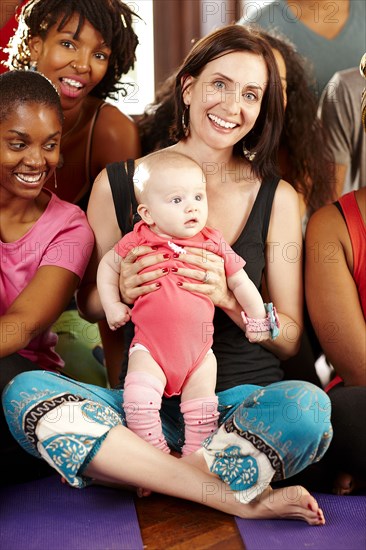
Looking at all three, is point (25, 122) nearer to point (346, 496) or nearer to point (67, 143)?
point (67, 143)

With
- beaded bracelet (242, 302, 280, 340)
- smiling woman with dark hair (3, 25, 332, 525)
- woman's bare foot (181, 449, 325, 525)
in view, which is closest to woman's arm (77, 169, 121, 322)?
smiling woman with dark hair (3, 25, 332, 525)

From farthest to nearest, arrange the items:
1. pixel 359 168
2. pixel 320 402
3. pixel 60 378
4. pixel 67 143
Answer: pixel 359 168
pixel 67 143
pixel 60 378
pixel 320 402

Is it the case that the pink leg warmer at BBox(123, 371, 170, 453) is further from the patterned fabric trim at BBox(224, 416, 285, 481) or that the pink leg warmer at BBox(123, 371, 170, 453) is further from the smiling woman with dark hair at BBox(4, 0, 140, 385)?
the smiling woman with dark hair at BBox(4, 0, 140, 385)

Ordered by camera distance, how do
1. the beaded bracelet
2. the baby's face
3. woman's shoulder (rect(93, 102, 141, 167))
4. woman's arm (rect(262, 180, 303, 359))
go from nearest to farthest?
the baby's face
the beaded bracelet
woman's arm (rect(262, 180, 303, 359))
woman's shoulder (rect(93, 102, 141, 167))

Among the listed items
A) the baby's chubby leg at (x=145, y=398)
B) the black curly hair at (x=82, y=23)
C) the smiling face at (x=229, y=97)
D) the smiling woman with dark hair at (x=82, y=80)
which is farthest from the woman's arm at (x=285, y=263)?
the black curly hair at (x=82, y=23)

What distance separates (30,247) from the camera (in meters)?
1.87

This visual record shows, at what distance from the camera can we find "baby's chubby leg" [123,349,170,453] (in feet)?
5.26

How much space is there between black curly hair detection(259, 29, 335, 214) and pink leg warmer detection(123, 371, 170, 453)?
2.76ft

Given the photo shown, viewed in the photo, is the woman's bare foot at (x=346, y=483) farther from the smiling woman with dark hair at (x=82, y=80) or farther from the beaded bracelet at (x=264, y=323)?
the smiling woman with dark hair at (x=82, y=80)

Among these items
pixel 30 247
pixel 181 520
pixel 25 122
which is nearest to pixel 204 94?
pixel 25 122

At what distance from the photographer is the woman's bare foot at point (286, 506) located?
157 cm

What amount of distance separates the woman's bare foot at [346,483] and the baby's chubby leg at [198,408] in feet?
0.89

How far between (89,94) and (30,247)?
0.62 meters

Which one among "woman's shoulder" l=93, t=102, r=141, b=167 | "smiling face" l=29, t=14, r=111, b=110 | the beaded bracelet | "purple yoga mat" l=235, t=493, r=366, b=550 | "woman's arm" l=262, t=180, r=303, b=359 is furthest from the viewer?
"woman's shoulder" l=93, t=102, r=141, b=167
